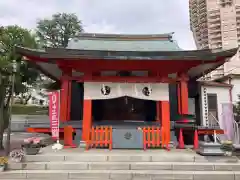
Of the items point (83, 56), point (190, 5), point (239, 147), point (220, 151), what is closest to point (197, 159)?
point (220, 151)

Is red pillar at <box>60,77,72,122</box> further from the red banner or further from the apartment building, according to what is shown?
the apartment building

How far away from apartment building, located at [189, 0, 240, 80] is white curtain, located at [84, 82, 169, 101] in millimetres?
50339

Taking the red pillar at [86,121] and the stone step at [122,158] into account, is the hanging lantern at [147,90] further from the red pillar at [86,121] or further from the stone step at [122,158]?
the stone step at [122,158]

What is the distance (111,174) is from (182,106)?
19.3 feet

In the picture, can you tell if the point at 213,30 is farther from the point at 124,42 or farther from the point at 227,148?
the point at 227,148

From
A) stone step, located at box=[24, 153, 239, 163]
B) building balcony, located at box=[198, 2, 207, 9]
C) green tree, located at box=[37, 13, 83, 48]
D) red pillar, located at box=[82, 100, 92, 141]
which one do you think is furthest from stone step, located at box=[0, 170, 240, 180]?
building balcony, located at box=[198, 2, 207, 9]

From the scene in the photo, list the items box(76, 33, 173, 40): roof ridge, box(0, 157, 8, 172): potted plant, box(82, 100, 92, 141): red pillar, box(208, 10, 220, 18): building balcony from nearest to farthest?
1. box(0, 157, 8, 172): potted plant
2. box(82, 100, 92, 141): red pillar
3. box(76, 33, 173, 40): roof ridge
4. box(208, 10, 220, 18): building balcony

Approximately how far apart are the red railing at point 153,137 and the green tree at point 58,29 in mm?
24675

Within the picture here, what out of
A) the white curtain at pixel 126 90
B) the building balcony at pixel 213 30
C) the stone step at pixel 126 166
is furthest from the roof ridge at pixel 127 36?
the building balcony at pixel 213 30

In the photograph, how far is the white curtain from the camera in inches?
384

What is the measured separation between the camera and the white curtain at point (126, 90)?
9.75 metres

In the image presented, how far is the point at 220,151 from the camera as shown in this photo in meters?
7.73

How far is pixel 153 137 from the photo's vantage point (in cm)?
919

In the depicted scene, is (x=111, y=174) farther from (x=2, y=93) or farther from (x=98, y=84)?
(x=2, y=93)
